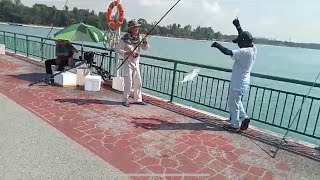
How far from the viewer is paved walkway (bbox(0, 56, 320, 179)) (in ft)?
12.0

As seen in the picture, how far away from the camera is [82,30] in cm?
720

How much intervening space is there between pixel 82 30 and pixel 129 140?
394cm

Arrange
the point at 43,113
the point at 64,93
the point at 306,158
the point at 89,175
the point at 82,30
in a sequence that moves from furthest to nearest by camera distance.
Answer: the point at 82,30 < the point at 64,93 < the point at 43,113 < the point at 306,158 < the point at 89,175

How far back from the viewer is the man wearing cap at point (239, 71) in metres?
4.67

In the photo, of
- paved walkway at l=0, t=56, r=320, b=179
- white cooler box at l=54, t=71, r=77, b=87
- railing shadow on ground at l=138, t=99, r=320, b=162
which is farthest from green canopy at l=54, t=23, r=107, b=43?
railing shadow on ground at l=138, t=99, r=320, b=162

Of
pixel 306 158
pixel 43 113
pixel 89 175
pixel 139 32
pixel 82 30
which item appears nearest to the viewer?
pixel 89 175

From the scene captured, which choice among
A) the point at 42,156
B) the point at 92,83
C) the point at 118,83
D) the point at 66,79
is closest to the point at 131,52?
the point at 118,83

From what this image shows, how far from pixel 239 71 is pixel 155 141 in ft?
6.10

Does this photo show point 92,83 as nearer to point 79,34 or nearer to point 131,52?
point 79,34

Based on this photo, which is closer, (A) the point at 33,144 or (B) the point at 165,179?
(B) the point at 165,179

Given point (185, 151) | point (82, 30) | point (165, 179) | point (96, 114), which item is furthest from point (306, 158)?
point (82, 30)

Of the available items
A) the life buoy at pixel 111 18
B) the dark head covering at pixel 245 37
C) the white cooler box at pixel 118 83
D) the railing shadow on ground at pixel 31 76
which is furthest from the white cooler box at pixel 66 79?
the dark head covering at pixel 245 37

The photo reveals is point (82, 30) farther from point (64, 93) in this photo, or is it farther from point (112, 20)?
point (64, 93)

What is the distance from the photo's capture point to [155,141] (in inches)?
173
